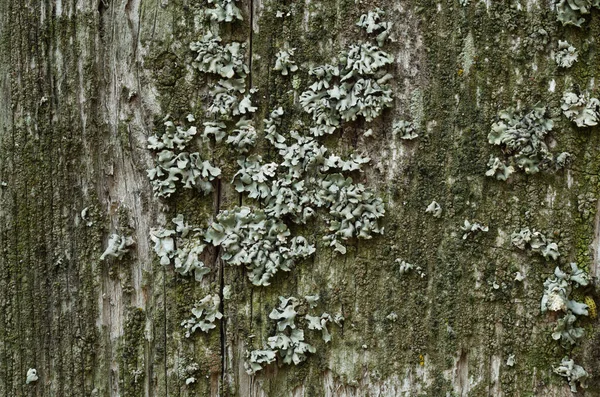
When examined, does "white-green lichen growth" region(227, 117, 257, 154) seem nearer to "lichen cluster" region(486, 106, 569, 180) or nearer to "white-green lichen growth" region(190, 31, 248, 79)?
"white-green lichen growth" region(190, 31, 248, 79)

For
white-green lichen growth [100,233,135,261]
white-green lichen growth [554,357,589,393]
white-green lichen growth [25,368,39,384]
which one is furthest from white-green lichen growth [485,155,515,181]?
white-green lichen growth [25,368,39,384]

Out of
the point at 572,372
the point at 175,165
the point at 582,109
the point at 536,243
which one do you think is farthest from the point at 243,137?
the point at 572,372

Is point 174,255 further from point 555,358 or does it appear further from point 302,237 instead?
point 555,358

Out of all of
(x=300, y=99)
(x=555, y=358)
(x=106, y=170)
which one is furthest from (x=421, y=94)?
(x=106, y=170)

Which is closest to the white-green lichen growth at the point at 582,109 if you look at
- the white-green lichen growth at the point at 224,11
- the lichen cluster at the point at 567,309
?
the lichen cluster at the point at 567,309

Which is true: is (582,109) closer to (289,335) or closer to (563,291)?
(563,291)

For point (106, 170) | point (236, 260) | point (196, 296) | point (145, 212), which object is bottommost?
point (196, 296)

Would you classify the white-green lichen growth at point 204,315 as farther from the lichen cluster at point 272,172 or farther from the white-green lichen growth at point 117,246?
the white-green lichen growth at point 117,246
